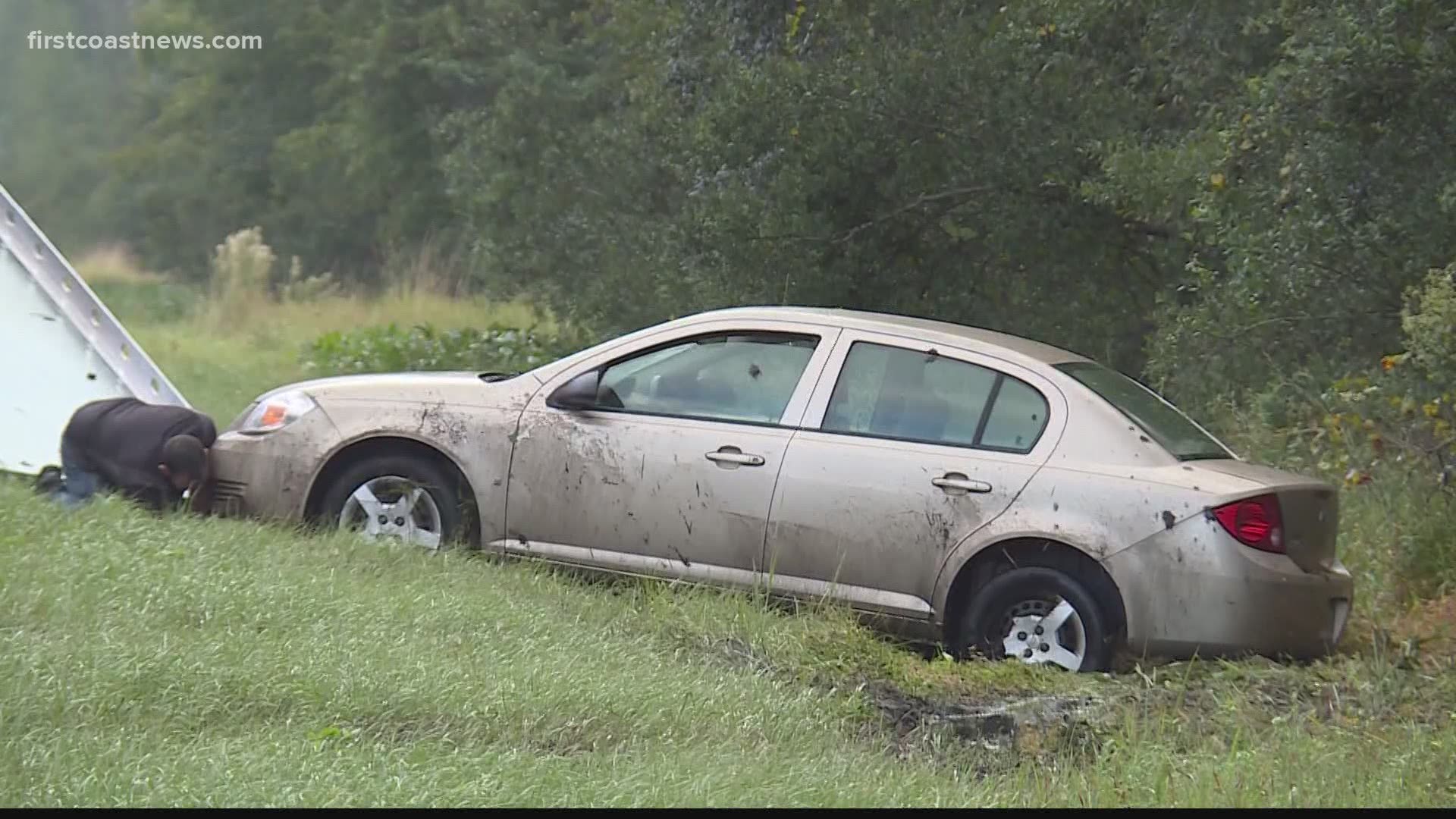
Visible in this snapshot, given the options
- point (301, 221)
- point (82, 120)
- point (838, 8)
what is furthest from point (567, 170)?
point (82, 120)

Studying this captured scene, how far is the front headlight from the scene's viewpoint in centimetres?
847

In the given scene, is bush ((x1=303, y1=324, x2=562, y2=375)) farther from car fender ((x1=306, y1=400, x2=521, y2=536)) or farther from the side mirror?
the side mirror

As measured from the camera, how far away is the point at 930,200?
13.1m

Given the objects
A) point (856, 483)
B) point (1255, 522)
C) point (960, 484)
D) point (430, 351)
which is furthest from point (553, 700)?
point (430, 351)

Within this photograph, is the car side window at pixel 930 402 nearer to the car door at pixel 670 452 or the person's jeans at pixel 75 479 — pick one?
the car door at pixel 670 452

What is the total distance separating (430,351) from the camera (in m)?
18.0

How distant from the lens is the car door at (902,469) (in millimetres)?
7312

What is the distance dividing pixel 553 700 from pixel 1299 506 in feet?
10.8

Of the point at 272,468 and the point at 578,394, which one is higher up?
the point at 578,394

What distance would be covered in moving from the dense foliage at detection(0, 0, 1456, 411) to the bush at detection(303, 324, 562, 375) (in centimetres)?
56

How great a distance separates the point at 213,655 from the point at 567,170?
12.2m

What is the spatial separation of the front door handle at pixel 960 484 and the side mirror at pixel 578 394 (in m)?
1.67

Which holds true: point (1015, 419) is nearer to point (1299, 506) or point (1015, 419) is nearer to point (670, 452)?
point (1299, 506)

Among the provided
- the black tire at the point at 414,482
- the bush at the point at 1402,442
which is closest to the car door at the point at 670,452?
the black tire at the point at 414,482
